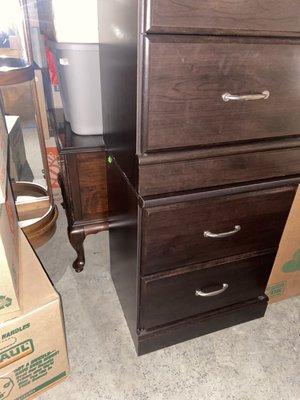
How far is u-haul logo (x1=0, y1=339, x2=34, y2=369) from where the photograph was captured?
0.83 metres

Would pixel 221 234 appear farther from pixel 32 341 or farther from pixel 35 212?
pixel 35 212

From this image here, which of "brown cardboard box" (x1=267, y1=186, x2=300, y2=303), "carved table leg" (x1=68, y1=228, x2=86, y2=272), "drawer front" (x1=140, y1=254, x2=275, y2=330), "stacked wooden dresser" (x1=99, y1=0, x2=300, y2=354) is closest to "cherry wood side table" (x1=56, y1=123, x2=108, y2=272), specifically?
"carved table leg" (x1=68, y1=228, x2=86, y2=272)

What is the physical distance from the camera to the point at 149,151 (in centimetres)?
71

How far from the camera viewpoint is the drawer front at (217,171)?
75 centimetres

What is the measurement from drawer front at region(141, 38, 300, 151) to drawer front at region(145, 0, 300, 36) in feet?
0.07

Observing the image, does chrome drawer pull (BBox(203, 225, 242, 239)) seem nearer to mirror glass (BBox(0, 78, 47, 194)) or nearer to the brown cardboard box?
the brown cardboard box

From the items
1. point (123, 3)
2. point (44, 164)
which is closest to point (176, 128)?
point (123, 3)

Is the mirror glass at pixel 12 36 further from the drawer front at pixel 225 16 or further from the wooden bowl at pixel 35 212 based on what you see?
the drawer front at pixel 225 16

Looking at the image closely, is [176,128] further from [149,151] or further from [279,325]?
[279,325]

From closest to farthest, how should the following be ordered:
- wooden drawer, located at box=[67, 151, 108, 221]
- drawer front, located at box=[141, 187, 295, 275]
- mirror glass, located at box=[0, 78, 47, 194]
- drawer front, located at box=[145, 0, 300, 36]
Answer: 1. drawer front, located at box=[145, 0, 300, 36]
2. drawer front, located at box=[141, 187, 295, 275]
3. wooden drawer, located at box=[67, 151, 108, 221]
4. mirror glass, located at box=[0, 78, 47, 194]

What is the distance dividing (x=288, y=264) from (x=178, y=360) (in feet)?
1.77

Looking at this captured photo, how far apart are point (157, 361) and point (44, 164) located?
96cm

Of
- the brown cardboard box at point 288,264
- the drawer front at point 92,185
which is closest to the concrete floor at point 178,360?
the brown cardboard box at point 288,264

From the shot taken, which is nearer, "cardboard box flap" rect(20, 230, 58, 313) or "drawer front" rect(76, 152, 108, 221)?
"cardboard box flap" rect(20, 230, 58, 313)
